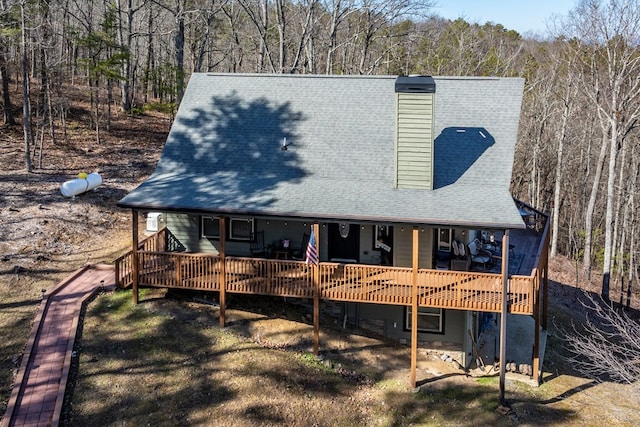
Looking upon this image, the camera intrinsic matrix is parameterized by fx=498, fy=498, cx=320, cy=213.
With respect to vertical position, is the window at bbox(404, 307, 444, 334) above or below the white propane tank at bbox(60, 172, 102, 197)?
below

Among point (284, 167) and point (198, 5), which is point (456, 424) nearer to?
point (284, 167)

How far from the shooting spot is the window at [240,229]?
51.2ft

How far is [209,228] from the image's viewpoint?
15.9 metres

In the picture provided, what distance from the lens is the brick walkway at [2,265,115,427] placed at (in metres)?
10.5

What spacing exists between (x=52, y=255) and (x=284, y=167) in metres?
8.73

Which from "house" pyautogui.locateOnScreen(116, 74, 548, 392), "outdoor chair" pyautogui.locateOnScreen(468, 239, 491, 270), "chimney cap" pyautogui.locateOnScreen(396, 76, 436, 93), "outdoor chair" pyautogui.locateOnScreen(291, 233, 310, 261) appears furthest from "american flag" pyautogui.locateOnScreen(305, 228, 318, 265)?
"chimney cap" pyautogui.locateOnScreen(396, 76, 436, 93)

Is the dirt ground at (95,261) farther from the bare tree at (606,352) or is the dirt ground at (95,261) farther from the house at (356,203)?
the house at (356,203)

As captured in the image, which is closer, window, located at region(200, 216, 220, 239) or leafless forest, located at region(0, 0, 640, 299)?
window, located at region(200, 216, 220, 239)

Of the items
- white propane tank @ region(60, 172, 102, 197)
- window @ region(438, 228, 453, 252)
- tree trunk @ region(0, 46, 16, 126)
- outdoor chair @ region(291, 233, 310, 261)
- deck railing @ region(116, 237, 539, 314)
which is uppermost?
tree trunk @ region(0, 46, 16, 126)

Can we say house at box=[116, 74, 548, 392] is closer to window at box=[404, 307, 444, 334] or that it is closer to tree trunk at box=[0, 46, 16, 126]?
window at box=[404, 307, 444, 334]

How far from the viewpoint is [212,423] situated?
10.9 metres

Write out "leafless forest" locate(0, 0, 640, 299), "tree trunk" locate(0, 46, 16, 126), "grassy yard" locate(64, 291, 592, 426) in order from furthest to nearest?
"tree trunk" locate(0, 46, 16, 126), "leafless forest" locate(0, 0, 640, 299), "grassy yard" locate(64, 291, 592, 426)

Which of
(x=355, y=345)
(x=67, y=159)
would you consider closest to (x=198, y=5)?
(x=67, y=159)

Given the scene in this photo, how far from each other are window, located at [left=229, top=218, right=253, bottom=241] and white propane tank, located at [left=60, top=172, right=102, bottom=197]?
8.93 metres
